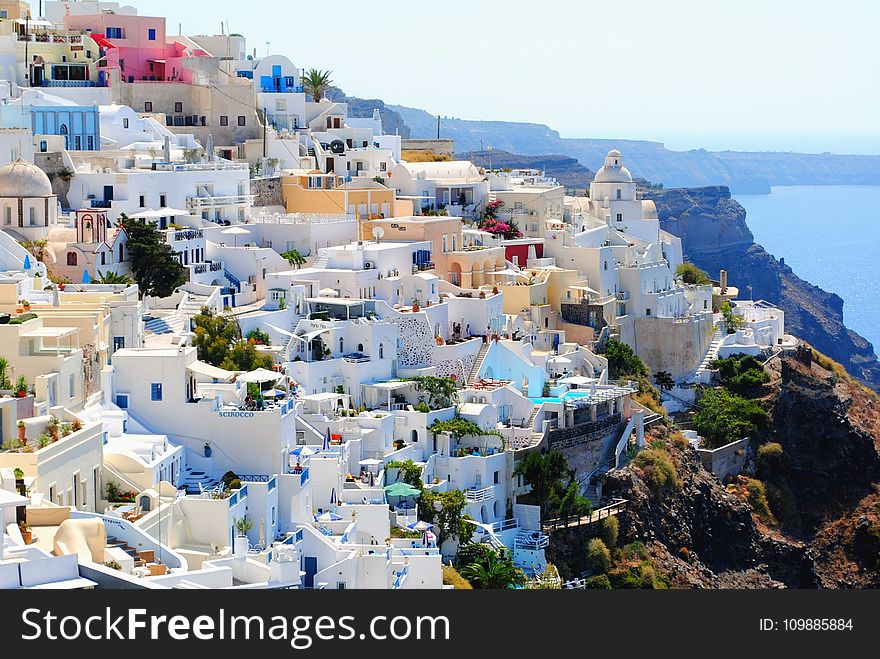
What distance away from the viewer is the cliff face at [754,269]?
108625 millimetres

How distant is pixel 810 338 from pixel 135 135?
185 feet

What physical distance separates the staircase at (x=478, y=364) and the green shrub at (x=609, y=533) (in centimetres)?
530

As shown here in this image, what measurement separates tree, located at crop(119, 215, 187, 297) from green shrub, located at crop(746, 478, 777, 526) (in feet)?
63.3

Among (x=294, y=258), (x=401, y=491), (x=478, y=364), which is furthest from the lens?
(x=294, y=258)

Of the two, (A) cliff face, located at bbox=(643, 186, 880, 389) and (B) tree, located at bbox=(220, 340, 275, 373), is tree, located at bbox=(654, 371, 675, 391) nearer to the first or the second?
(B) tree, located at bbox=(220, 340, 275, 373)

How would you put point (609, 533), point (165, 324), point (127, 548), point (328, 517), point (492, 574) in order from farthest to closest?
point (609, 533)
point (165, 324)
point (492, 574)
point (328, 517)
point (127, 548)

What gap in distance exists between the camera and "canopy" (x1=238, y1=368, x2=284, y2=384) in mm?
43156

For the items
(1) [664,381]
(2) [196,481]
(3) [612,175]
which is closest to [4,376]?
(2) [196,481]

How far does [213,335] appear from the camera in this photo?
152ft

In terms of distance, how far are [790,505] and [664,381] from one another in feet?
17.9

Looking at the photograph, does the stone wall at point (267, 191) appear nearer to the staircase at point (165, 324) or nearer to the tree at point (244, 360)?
the staircase at point (165, 324)

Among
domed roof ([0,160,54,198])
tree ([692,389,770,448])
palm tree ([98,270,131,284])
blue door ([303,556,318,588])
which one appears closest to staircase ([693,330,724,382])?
tree ([692,389,770,448])

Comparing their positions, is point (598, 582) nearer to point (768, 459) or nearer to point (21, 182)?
point (768, 459)

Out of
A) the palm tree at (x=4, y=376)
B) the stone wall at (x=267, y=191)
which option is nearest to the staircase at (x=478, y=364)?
the stone wall at (x=267, y=191)
